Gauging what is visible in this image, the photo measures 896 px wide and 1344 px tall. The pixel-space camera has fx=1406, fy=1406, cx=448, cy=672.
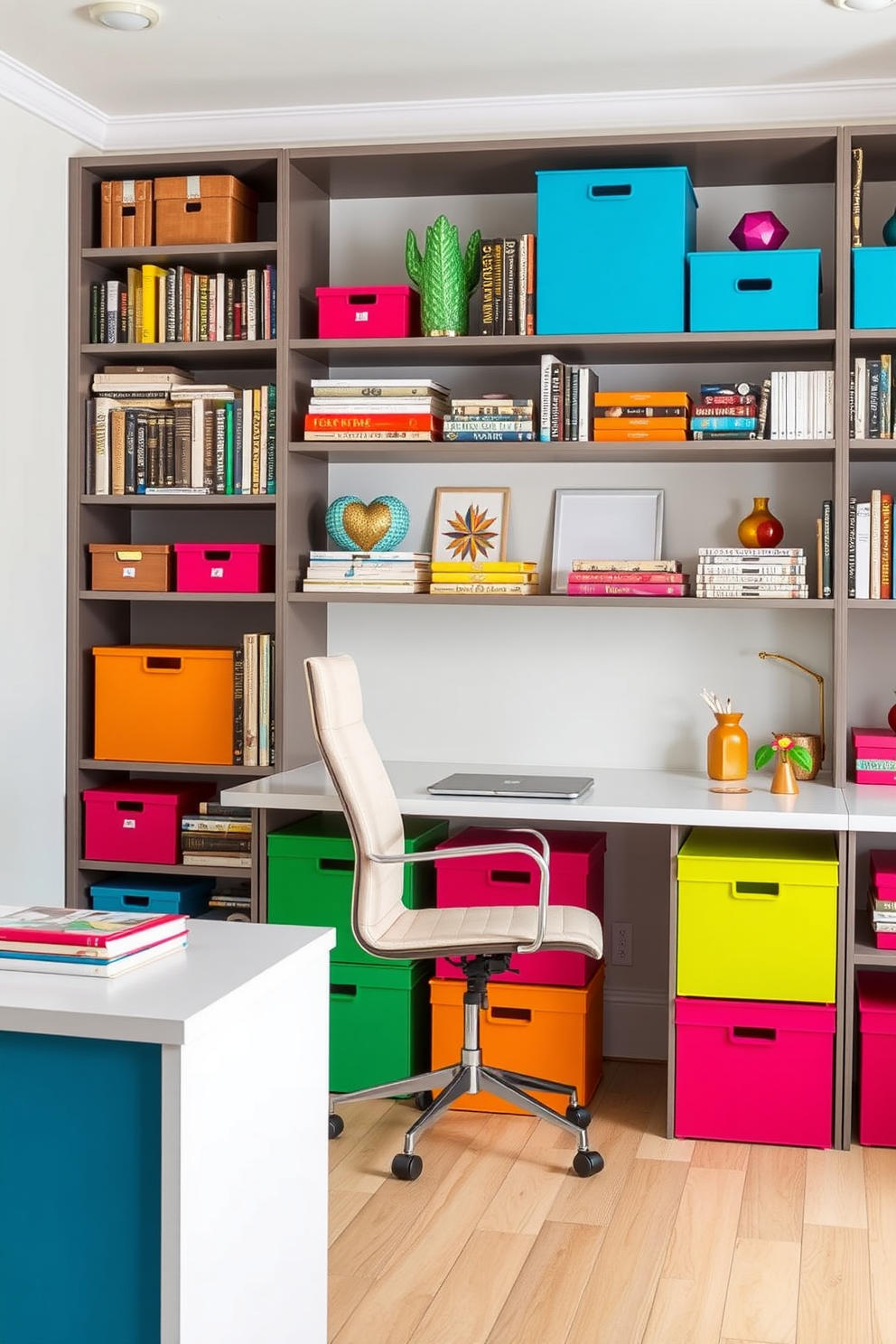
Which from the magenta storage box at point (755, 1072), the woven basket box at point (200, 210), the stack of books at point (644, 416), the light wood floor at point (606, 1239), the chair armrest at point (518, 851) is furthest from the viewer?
the woven basket box at point (200, 210)

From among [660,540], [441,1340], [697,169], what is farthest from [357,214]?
[441,1340]

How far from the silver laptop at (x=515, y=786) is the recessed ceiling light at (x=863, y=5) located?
1926 mm

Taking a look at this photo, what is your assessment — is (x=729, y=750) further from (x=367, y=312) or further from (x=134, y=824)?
(x=134, y=824)

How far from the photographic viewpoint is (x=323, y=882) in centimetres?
367

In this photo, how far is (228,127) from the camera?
404cm

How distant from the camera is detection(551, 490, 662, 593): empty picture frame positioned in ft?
13.2

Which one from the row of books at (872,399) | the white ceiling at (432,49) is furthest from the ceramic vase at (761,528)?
the white ceiling at (432,49)

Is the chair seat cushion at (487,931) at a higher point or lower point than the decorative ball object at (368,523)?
lower

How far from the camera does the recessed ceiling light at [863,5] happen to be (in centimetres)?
318

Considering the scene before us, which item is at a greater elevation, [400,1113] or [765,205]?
[765,205]

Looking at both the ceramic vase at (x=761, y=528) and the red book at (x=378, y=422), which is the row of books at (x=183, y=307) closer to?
the red book at (x=378, y=422)

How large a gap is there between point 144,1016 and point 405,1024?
207cm

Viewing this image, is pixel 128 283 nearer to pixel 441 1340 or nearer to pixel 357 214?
pixel 357 214

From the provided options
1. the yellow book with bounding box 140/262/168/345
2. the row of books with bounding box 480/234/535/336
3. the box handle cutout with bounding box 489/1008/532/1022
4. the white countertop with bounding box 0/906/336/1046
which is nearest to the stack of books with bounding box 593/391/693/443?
the row of books with bounding box 480/234/535/336
